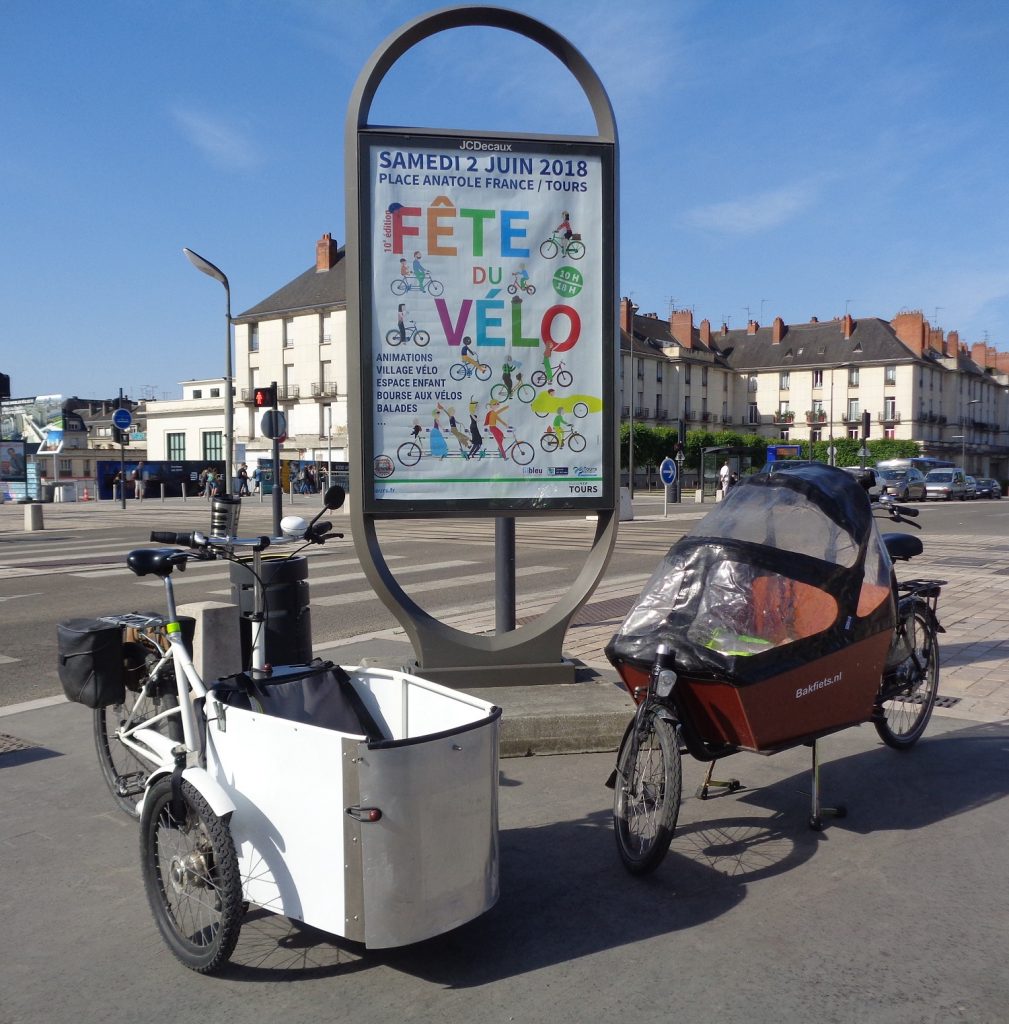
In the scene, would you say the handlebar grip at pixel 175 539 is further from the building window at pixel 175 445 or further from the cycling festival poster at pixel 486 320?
the building window at pixel 175 445

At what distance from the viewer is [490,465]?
6020 millimetres

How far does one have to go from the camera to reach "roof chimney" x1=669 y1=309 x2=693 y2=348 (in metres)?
93.2

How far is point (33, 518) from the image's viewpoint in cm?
2378

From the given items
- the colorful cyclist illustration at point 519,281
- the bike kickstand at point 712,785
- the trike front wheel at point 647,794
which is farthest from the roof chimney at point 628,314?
the trike front wheel at point 647,794

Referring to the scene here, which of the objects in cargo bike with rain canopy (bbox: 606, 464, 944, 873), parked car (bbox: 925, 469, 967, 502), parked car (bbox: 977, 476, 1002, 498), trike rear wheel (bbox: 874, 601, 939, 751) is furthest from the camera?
parked car (bbox: 977, 476, 1002, 498)

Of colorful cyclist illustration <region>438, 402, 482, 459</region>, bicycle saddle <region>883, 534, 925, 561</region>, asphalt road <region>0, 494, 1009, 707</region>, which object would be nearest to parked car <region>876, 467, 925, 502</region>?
asphalt road <region>0, 494, 1009, 707</region>

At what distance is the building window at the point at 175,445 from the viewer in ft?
252

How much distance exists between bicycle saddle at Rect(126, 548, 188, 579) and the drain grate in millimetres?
2358

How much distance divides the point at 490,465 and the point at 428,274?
1152 millimetres

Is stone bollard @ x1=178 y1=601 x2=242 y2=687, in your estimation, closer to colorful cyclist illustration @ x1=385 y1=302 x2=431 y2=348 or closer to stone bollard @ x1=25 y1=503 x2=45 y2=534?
colorful cyclist illustration @ x1=385 y1=302 x2=431 y2=348

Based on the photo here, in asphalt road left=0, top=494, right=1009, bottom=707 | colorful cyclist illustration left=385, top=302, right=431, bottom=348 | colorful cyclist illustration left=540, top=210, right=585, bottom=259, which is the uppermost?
colorful cyclist illustration left=540, top=210, right=585, bottom=259

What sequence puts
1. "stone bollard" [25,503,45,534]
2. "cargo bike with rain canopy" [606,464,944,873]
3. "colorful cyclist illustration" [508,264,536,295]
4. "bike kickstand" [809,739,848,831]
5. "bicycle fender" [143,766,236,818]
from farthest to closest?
"stone bollard" [25,503,45,534] < "colorful cyclist illustration" [508,264,536,295] < "bike kickstand" [809,739,848,831] < "cargo bike with rain canopy" [606,464,944,873] < "bicycle fender" [143,766,236,818]

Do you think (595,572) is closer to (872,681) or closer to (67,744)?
(872,681)

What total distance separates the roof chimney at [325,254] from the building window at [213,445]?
46.2 ft
